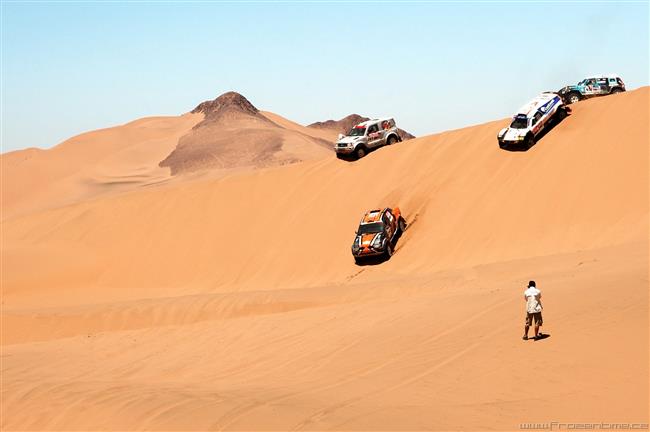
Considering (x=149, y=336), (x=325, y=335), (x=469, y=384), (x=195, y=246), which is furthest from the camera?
(x=195, y=246)

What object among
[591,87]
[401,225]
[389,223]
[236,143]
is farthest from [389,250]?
[236,143]

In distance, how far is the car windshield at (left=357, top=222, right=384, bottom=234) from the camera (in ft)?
95.2

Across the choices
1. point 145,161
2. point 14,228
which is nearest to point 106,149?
point 145,161

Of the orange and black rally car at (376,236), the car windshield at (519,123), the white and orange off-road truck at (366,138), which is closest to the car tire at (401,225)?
the orange and black rally car at (376,236)

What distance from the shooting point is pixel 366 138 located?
38156 mm

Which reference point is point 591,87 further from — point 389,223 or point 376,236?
point 376,236

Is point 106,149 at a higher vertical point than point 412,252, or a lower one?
higher

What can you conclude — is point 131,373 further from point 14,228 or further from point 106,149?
point 106,149

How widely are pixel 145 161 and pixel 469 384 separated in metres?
67.2

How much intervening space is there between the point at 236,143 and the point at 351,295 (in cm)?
4858

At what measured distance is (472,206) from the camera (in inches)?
1194

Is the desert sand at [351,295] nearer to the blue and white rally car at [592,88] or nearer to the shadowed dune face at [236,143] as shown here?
the blue and white rally car at [592,88]

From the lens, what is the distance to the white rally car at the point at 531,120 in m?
31.3

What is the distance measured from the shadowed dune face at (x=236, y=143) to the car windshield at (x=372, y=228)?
3305cm
